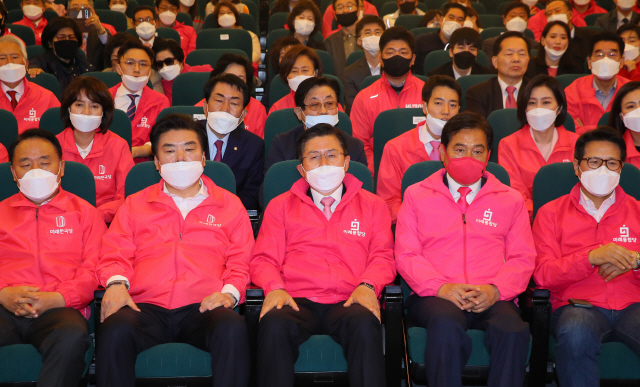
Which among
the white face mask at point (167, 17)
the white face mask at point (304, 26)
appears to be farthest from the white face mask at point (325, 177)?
the white face mask at point (167, 17)

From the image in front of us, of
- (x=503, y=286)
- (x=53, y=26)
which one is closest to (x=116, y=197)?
(x=503, y=286)

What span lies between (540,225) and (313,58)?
235cm

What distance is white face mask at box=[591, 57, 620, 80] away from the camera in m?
4.71

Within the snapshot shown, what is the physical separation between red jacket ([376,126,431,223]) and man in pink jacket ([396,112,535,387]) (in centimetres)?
54

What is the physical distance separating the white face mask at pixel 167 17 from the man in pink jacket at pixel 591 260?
528 cm

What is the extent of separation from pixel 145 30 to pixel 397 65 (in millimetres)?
2780

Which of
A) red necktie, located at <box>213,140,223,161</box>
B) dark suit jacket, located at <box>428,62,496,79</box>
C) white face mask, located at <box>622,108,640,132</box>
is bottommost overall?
red necktie, located at <box>213,140,223,161</box>

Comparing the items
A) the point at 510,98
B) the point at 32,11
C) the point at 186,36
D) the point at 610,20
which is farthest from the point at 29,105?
Result: the point at 610,20

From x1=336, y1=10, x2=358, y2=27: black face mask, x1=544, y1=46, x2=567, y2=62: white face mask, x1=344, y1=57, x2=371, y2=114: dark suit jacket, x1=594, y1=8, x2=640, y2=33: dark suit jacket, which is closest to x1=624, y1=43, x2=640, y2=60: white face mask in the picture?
x1=544, y1=46, x2=567, y2=62: white face mask

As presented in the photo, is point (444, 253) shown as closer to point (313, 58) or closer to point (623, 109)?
point (623, 109)

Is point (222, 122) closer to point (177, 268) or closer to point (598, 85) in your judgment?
point (177, 268)

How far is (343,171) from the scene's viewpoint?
9.85 feet

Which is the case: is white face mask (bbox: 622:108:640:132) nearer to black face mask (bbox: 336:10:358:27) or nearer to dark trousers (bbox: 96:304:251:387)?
dark trousers (bbox: 96:304:251:387)

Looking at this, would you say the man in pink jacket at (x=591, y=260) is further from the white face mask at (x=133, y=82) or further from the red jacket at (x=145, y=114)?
the white face mask at (x=133, y=82)
